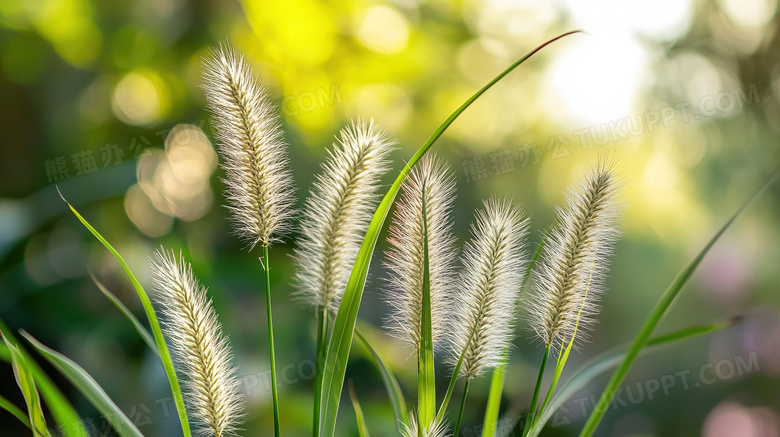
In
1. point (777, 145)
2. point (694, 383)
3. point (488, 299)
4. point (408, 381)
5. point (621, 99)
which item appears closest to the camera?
point (488, 299)

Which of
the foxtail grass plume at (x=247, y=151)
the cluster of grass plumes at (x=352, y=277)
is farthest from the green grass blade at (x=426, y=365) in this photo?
the foxtail grass plume at (x=247, y=151)


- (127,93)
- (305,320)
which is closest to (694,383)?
(305,320)

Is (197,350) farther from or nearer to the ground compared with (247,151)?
nearer to the ground

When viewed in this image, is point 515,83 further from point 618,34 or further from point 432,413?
point 432,413

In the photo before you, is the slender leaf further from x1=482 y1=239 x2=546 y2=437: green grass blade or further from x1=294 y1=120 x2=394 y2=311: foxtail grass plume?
x1=294 y1=120 x2=394 y2=311: foxtail grass plume

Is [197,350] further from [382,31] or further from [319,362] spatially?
[382,31]

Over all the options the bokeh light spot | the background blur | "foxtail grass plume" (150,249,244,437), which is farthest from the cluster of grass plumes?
the bokeh light spot

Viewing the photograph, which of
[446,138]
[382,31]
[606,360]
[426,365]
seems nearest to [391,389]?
[426,365]
